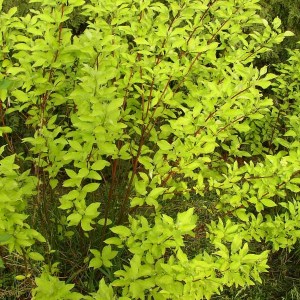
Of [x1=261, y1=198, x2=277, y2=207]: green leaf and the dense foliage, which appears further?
[x1=261, y1=198, x2=277, y2=207]: green leaf

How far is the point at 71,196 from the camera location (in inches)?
76.8

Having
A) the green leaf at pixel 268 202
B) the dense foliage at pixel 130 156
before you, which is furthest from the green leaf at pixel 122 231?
the green leaf at pixel 268 202

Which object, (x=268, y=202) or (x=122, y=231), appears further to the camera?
(x=268, y=202)

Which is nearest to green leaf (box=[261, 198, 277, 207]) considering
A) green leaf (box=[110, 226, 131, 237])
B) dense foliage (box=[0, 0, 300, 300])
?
dense foliage (box=[0, 0, 300, 300])

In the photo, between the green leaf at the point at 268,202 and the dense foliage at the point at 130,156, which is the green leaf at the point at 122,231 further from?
the green leaf at the point at 268,202

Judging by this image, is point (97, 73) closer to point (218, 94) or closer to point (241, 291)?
point (218, 94)

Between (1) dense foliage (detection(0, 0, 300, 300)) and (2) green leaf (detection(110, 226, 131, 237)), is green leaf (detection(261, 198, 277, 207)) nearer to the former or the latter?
(1) dense foliage (detection(0, 0, 300, 300))

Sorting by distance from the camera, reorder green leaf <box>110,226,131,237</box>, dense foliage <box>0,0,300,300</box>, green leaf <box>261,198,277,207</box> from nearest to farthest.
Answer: dense foliage <box>0,0,300,300</box> < green leaf <box>110,226,131,237</box> < green leaf <box>261,198,277,207</box>

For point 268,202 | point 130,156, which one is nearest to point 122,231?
point 130,156

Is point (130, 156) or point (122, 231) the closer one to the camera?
point (122, 231)

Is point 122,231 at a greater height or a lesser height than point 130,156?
lesser

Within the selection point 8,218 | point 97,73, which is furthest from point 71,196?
point 97,73

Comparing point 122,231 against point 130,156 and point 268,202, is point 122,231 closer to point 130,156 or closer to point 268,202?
point 130,156

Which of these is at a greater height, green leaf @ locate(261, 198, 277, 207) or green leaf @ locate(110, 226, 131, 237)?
green leaf @ locate(261, 198, 277, 207)
